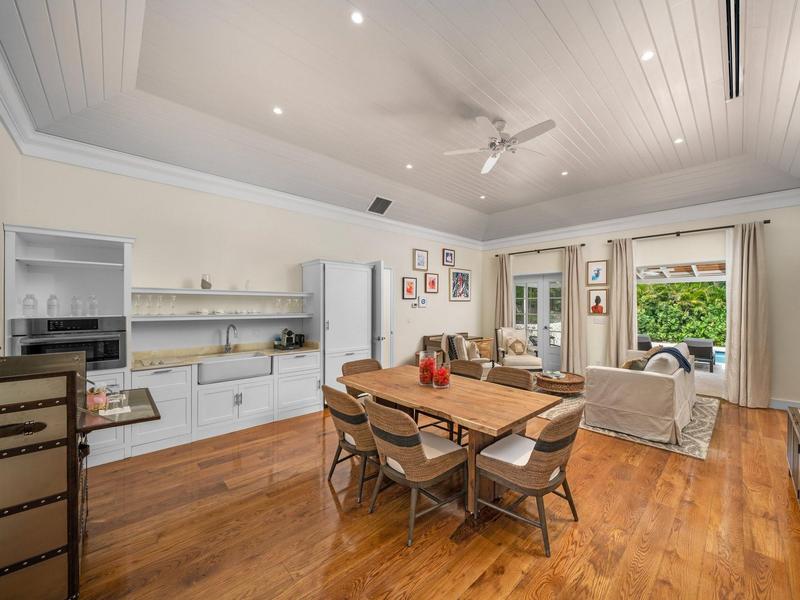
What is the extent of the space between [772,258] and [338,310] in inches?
237

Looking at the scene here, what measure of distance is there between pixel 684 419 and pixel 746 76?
3328 mm

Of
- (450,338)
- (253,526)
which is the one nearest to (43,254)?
(253,526)

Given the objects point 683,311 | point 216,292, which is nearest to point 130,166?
point 216,292

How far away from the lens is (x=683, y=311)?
307 inches

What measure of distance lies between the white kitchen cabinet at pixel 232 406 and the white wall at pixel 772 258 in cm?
553

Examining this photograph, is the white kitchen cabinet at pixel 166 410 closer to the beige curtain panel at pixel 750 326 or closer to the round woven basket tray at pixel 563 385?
the round woven basket tray at pixel 563 385

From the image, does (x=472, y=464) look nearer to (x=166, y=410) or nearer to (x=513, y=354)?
(x=166, y=410)

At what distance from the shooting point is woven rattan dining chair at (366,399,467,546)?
1.89m

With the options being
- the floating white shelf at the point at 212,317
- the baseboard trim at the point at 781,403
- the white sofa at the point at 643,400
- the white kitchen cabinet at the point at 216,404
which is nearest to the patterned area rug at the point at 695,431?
the white sofa at the point at 643,400

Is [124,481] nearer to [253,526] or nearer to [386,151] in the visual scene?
[253,526]

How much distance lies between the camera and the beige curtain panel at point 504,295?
7215mm

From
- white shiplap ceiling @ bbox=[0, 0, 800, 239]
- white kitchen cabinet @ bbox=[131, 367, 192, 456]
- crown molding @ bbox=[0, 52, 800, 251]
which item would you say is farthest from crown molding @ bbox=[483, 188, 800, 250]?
white kitchen cabinet @ bbox=[131, 367, 192, 456]

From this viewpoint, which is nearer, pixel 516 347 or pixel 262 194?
pixel 262 194

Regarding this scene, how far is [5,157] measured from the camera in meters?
2.60
